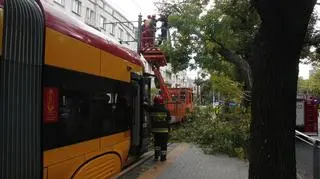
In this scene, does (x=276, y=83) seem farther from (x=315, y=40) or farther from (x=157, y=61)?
(x=315, y=40)

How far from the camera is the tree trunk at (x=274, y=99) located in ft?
17.7

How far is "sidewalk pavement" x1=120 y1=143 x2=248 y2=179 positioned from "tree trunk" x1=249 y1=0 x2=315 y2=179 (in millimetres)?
4634

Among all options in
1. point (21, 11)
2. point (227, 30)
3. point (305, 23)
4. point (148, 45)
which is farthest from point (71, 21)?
point (227, 30)

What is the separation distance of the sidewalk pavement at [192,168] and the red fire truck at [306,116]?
7415 mm

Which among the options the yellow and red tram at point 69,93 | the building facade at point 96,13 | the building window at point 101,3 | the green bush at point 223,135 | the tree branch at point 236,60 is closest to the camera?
the yellow and red tram at point 69,93

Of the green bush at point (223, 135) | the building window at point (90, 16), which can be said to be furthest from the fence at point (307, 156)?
the building window at point (90, 16)

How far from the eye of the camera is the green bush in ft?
48.7

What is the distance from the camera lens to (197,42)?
87.9 feet

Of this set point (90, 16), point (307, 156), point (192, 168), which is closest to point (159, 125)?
point (192, 168)

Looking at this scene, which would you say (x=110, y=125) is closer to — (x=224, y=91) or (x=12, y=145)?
(x=12, y=145)

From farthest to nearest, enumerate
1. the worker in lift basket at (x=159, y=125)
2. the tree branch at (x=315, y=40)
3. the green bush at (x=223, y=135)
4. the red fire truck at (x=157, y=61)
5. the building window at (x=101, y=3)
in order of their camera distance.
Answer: the building window at (x=101, y=3)
the tree branch at (x=315, y=40)
the red fire truck at (x=157, y=61)
the green bush at (x=223, y=135)
the worker in lift basket at (x=159, y=125)

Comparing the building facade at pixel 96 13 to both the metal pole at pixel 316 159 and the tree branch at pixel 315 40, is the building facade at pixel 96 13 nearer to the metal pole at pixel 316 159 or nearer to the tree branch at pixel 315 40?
the tree branch at pixel 315 40

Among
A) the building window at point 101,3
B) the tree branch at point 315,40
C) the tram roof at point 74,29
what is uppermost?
the building window at point 101,3

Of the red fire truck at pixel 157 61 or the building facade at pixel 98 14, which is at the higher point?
the building facade at pixel 98 14
